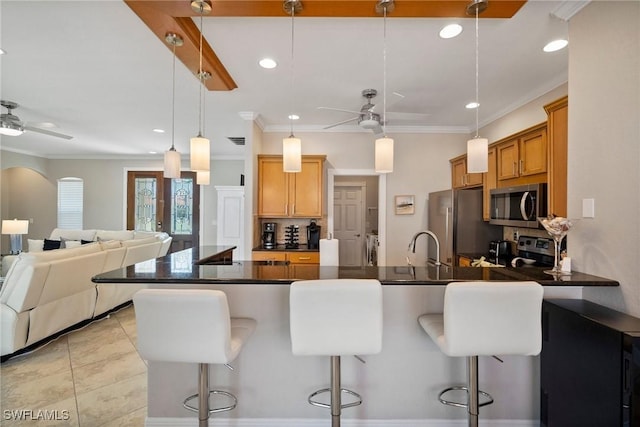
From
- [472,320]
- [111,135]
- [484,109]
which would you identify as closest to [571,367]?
[472,320]

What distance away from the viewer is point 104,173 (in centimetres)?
710

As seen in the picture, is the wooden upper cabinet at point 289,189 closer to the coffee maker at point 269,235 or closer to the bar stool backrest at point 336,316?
the coffee maker at point 269,235

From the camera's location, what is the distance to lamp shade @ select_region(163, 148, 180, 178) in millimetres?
2189

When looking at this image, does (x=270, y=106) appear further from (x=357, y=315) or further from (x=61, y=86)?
(x=357, y=315)

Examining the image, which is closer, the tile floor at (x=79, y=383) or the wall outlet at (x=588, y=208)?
the wall outlet at (x=588, y=208)

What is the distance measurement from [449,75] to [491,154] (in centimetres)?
114

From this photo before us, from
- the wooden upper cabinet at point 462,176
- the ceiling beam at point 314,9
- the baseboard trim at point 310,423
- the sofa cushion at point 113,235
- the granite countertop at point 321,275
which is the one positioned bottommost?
the baseboard trim at point 310,423

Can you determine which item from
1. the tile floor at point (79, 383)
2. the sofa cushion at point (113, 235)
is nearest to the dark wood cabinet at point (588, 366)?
the tile floor at point (79, 383)

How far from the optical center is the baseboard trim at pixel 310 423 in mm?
1829

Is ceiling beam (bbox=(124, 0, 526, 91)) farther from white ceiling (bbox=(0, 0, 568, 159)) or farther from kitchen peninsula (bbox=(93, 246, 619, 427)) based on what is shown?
kitchen peninsula (bbox=(93, 246, 619, 427))

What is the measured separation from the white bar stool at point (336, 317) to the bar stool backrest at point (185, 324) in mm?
330

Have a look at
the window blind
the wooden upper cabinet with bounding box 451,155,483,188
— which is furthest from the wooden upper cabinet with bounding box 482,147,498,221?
the window blind

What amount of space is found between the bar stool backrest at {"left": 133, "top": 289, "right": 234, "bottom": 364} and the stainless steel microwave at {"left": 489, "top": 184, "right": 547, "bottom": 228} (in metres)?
2.68

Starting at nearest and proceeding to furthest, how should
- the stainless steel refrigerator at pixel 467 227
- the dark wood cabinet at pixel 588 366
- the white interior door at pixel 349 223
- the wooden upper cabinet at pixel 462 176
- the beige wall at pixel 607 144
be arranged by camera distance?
the dark wood cabinet at pixel 588 366, the beige wall at pixel 607 144, the stainless steel refrigerator at pixel 467 227, the wooden upper cabinet at pixel 462 176, the white interior door at pixel 349 223
